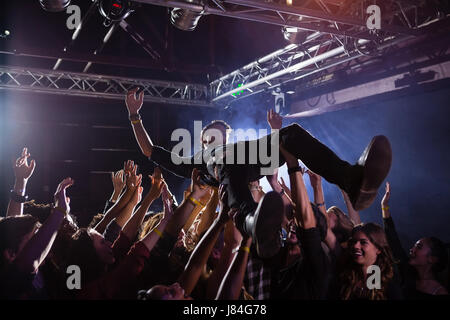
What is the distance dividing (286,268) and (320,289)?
0.61 ft

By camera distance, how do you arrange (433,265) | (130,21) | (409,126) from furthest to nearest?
(130,21) < (409,126) < (433,265)

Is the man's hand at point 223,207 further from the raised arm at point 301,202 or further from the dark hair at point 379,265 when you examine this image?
the dark hair at point 379,265

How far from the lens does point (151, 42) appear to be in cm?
667

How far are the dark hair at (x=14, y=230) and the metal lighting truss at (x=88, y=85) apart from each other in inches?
190

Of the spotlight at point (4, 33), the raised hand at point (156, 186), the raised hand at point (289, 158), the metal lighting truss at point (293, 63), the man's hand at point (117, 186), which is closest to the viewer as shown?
the raised hand at point (289, 158)

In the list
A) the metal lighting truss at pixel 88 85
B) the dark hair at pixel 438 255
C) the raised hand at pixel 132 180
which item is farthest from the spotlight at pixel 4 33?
the dark hair at pixel 438 255

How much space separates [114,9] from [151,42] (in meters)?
2.55

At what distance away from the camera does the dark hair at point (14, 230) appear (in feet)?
5.68

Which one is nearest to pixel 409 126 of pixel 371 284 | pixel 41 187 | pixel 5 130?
pixel 371 284

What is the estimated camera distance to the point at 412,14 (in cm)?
446

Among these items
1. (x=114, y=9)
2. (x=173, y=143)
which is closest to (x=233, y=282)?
(x=114, y=9)

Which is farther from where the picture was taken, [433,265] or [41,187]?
[41,187]

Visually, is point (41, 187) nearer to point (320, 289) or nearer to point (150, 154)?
point (150, 154)

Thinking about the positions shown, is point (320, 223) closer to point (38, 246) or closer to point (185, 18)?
point (38, 246)
